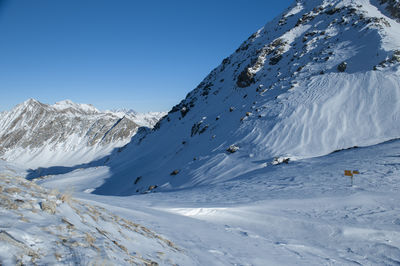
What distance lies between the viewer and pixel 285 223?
6.23 meters

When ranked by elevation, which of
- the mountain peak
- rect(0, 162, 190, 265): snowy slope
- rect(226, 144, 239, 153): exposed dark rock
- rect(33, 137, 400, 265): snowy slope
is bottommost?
rect(33, 137, 400, 265): snowy slope

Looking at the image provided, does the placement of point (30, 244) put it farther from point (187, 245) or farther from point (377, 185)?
point (377, 185)

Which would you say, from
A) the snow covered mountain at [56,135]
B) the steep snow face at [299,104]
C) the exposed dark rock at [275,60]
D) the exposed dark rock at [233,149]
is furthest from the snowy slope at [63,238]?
the snow covered mountain at [56,135]

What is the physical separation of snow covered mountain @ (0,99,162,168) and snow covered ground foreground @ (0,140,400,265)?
338 ft

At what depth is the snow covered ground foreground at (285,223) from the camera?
11.6 feet

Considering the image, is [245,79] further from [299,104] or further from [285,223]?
[285,223]

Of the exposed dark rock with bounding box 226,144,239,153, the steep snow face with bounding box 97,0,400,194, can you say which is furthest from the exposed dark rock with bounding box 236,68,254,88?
the exposed dark rock with bounding box 226,144,239,153

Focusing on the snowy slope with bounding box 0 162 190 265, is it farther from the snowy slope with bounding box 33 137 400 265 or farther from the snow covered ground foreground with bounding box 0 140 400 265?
the snowy slope with bounding box 33 137 400 265

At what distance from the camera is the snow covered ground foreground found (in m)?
3.54

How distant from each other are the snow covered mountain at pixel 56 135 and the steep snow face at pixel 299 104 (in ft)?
257

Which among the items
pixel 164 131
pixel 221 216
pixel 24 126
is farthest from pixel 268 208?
pixel 24 126

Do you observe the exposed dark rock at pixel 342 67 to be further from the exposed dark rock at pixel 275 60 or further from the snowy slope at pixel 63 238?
the snowy slope at pixel 63 238

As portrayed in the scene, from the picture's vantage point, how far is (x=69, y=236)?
256 cm

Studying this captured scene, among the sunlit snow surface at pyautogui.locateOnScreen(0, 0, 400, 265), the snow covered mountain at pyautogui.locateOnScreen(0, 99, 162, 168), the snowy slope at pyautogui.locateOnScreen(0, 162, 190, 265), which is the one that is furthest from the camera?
the snow covered mountain at pyautogui.locateOnScreen(0, 99, 162, 168)
